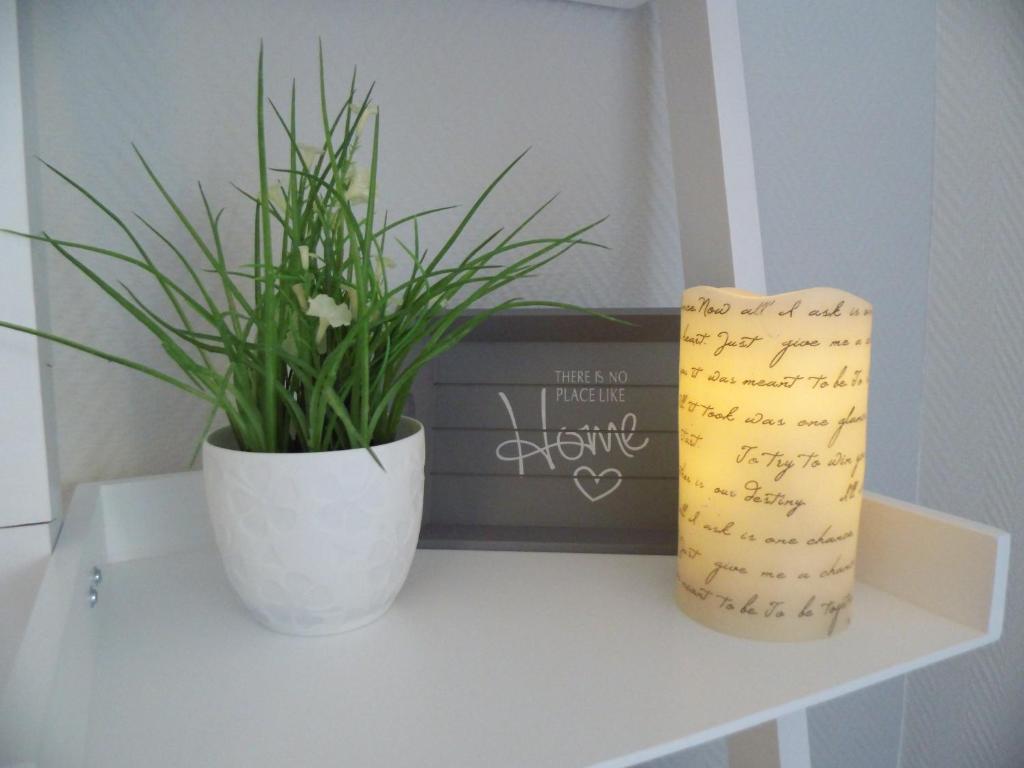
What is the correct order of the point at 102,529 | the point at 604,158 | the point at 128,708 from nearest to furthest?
the point at 128,708
the point at 102,529
the point at 604,158

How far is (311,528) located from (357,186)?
186 mm

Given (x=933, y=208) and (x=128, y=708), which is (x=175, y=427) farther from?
(x=933, y=208)

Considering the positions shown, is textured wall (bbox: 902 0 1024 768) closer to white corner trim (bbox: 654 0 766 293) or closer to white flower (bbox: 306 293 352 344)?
white corner trim (bbox: 654 0 766 293)

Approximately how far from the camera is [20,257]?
383mm

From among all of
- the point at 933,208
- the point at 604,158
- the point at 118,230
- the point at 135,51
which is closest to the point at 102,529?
the point at 118,230

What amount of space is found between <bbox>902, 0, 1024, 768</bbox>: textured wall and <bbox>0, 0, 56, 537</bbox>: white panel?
801 millimetres

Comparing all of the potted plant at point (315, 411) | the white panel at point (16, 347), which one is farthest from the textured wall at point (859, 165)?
the white panel at point (16, 347)

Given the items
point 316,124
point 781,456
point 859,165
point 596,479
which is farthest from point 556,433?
point 859,165

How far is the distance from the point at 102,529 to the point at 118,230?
21 cm

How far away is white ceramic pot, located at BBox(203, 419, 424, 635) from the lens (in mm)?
367

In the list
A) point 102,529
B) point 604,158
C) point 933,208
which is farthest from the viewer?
point 933,208

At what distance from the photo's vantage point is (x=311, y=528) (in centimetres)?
37

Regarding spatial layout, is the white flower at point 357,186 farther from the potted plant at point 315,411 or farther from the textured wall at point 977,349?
the textured wall at point 977,349

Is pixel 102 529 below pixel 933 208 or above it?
below
